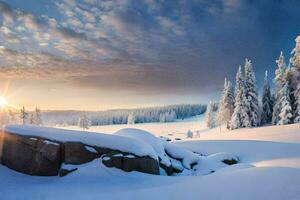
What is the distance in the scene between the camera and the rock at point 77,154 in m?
10.6

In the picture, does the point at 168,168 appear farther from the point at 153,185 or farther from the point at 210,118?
the point at 210,118

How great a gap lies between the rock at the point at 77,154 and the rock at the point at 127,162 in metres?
0.57

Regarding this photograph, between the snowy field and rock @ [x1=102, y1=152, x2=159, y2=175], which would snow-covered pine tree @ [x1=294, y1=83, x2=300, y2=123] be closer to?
the snowy field

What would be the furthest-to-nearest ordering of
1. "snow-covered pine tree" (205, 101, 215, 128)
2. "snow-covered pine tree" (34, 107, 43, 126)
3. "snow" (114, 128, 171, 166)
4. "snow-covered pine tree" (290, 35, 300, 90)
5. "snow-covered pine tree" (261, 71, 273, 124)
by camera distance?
"snow-covered pine tree" (205, 101, 215, 128), "snow-covered pine tree" (34, 107, 43, 126), "snow-covered pine tree" (261, 71, 273, 124), "snow-covered pine tree" (290, 35, 300, 90), "snow" (114, 128, 171, 166)

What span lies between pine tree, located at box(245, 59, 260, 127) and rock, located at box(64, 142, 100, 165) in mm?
39456

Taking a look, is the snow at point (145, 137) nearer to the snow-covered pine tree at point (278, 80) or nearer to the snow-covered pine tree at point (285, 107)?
the snow-covered pine tree at point (285, 107)

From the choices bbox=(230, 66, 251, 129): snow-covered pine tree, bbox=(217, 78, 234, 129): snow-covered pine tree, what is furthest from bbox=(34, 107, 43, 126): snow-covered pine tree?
bbox=(230, 66, 251, 129): snow-covered pine tree

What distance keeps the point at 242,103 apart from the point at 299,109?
8934 mm

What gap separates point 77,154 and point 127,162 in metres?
2.06

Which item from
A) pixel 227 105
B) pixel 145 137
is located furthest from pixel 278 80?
pixel 145 137

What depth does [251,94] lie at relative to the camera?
1789 inches

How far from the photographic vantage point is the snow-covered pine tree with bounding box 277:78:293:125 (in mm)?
40219

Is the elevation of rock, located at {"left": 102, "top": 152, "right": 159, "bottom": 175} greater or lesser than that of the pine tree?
lesser

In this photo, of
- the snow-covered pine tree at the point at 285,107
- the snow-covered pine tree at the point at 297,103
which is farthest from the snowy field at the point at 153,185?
the snow-covered pine tree at the point at 285,107
